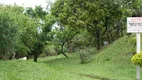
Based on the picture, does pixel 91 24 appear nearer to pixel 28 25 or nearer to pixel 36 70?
pixel 28 25

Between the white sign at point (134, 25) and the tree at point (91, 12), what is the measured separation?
11.8 m

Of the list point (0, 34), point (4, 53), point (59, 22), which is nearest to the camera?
point (0, 34)

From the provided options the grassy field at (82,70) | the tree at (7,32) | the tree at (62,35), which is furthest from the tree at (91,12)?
the tree at (7,32)

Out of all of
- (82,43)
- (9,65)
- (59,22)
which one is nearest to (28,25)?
(59,22)

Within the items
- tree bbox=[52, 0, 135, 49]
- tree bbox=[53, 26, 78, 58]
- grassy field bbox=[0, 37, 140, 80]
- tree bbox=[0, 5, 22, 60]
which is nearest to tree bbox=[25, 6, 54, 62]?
tree bbox=[53, 26, 78, 58]

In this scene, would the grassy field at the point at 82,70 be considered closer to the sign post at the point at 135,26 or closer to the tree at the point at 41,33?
the sign post at the point at 135,26

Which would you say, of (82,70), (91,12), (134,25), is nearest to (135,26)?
(134,25)

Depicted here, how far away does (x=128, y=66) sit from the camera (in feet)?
47.5

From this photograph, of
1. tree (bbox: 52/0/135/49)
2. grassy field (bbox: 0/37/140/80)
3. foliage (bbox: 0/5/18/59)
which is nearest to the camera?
grassy field (bbox: 0/37/140/80)

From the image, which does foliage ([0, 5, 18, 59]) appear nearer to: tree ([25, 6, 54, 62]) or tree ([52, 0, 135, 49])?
tree ([25, 6, 54, 62])

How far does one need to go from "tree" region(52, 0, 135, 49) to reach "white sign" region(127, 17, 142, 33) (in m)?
11.8

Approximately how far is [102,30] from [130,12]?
4216 mm

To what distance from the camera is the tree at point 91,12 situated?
20516mm

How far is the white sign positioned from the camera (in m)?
8.34
